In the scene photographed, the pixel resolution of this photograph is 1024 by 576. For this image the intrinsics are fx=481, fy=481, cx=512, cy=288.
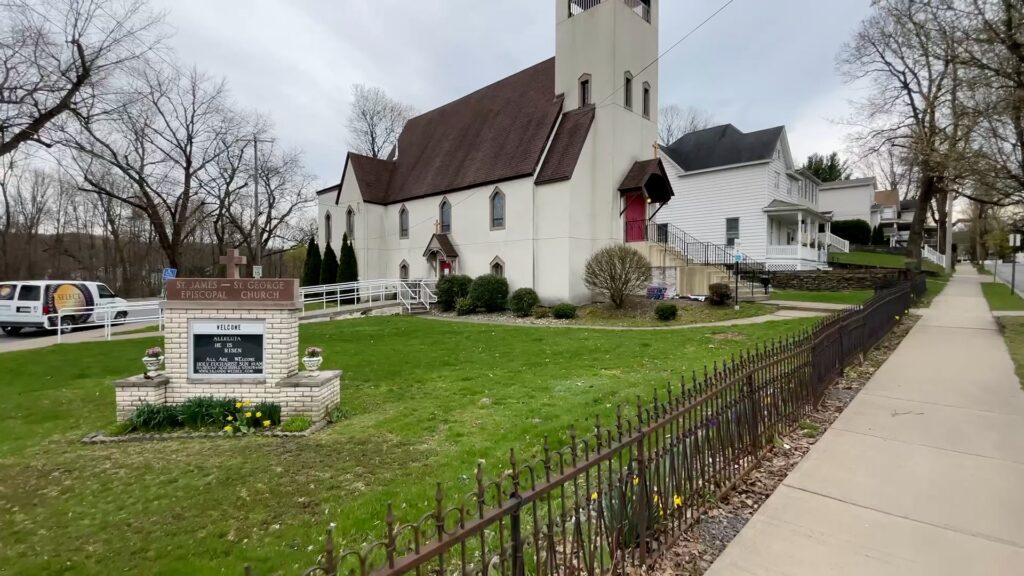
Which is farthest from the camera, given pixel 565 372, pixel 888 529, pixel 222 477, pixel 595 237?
pixel 595 237

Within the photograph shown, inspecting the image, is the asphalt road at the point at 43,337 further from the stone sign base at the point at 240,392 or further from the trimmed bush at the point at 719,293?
the trimmed bush at the point at 719,293

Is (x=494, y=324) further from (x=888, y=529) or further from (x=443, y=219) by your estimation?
(x=888, y=529)

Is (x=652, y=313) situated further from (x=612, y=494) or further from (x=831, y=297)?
(x=612, y=494)

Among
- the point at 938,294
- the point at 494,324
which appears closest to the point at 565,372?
the point at 494,324

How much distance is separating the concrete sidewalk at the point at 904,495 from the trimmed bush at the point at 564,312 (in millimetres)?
12475

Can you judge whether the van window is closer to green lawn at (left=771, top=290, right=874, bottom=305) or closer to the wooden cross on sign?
the wooden cross on sign

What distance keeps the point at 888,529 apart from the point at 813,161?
70.4 metres

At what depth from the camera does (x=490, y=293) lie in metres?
21.6

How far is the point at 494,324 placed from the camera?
18.0 metres

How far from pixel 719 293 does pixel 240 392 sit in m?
16.3

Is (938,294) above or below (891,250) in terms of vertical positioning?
below

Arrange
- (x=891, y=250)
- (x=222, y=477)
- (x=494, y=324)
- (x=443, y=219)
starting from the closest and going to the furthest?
1. (x=222, y=477)
2. (x=494, y=324)
3. (x=443, y=219)
4. (x=891, y=250)

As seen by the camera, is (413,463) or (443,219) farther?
(443,219)

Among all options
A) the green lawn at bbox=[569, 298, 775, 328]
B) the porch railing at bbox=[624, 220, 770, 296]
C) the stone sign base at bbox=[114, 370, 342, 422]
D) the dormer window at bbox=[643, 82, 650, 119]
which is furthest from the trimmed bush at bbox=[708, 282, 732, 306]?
the stone sign base at bbox=[114, 370, 342, 422]
